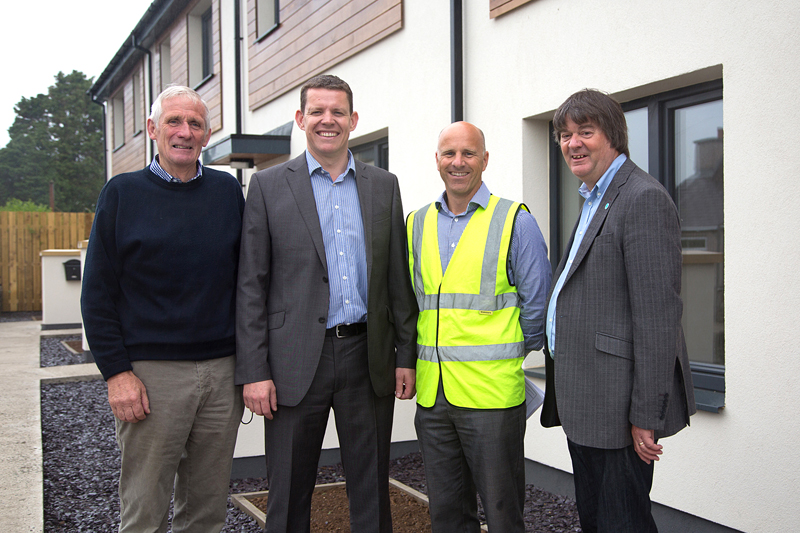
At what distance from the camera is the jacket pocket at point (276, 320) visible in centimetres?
258

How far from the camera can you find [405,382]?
108 inches

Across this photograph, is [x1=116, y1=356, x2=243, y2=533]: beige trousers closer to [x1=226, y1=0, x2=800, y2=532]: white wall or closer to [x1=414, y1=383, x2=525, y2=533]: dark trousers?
[x1=414, y1=383, x2=525, y2=533]: dark trousers

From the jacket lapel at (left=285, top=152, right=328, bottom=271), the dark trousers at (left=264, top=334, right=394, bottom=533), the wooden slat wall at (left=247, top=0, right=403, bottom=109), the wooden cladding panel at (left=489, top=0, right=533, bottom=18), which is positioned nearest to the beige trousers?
the dark trousers at (left=264, top=334, right=394, bottom=533)

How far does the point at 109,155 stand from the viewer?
68.3 feet

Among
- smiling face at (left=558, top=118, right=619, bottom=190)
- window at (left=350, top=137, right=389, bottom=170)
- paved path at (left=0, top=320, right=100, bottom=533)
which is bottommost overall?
paved path at (left=0, top=320, right=100, bottom=533)

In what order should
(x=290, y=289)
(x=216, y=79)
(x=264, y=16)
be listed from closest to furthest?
(x=290, y=289) → (x=264, y=16) → (x=216, y=79)

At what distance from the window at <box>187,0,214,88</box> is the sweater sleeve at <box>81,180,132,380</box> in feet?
34.8

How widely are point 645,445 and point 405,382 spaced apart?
104cm

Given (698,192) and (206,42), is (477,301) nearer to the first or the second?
(698,192)

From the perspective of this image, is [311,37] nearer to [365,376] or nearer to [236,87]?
[236,87]

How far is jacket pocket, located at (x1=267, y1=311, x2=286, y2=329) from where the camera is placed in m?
2.58

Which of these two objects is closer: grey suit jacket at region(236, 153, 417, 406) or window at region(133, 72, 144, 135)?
grey suit jacket at region(236, 153, 417, 406)

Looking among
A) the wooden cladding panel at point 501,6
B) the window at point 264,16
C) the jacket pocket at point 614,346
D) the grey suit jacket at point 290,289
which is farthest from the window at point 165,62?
the jacket pocket at point 614,346

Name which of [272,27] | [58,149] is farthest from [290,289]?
[58,149]
